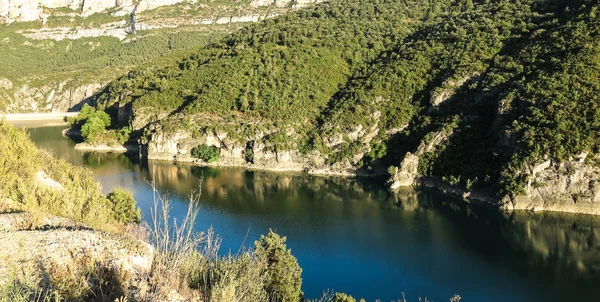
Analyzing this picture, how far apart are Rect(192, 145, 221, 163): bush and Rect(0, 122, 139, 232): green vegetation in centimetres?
3524

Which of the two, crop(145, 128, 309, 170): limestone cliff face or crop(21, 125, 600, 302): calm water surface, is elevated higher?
crop(145, 128, 309, 170): limestone cliff face

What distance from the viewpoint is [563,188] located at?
46.5 m

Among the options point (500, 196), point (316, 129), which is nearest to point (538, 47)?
point (500, 196)

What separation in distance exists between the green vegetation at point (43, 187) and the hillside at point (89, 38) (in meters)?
121

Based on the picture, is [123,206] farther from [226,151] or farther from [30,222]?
[226,151]

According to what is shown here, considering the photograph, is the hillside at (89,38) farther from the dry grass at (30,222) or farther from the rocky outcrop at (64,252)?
the rocky outcrop at (64,252)

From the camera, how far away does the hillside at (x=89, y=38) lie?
141750 mm

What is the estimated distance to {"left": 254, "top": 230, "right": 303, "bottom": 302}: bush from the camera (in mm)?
20906

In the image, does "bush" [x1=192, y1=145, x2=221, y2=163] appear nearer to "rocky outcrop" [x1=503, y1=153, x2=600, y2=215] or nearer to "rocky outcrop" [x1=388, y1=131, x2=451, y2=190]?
"rocky outcrop" [x1=388, y1=131, x2=451, y2=190]

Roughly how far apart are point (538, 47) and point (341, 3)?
67772mm

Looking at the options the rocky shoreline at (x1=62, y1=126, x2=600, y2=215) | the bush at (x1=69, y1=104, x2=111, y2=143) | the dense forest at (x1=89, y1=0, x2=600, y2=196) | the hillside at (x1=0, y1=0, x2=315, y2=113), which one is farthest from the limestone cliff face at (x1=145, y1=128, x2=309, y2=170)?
the hillside at (x1=0, y1=0, x2=315, y2=113)

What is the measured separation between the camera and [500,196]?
48844 mm

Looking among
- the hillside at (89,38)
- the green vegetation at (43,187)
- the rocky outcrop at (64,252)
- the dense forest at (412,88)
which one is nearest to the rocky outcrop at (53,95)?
the hillside at (89,38)

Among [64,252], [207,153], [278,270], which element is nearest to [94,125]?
[207,153]
